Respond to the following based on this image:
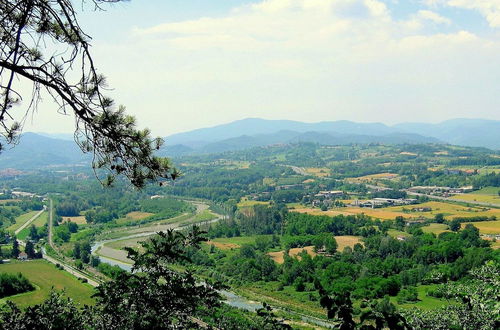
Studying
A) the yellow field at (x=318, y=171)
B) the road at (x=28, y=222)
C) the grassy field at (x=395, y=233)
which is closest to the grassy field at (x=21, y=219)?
the road at (x=28, y=222)

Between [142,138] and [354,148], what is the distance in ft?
359

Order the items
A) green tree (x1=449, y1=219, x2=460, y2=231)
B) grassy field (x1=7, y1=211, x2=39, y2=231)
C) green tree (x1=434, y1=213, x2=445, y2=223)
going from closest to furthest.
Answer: green tree (x1=449, y1=219, x2=460, y2=231)
green tree (x1=434, y1=213, x2=445, y2=223)
grassy field (x1=7, y1=211, x2=39, y2=231)

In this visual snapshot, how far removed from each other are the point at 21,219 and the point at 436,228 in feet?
132

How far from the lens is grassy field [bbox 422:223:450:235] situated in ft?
105

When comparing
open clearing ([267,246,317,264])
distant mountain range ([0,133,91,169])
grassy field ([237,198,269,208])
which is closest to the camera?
open clearing ([267,246,317,264])

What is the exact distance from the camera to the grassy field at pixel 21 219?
133 feet

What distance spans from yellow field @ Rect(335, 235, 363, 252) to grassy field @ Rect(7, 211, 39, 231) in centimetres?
2940

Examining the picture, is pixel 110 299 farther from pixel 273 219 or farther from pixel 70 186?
pixel 70 186

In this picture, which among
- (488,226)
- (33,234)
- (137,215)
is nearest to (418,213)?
(488,226)

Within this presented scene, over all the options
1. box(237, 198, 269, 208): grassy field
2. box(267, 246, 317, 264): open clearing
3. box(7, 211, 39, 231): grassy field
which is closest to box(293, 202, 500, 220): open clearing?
box(237, 198, 269, 208): grassy field

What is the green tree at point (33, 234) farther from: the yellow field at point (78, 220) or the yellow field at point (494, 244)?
the yellow field at point (494, 244)

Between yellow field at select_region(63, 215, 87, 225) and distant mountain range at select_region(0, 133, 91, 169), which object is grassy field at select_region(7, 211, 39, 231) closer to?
yellow field at select_region(63, 215, 87, 225)

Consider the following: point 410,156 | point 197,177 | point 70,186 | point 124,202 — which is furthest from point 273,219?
point 410,156

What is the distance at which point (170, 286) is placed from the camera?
3.28m
